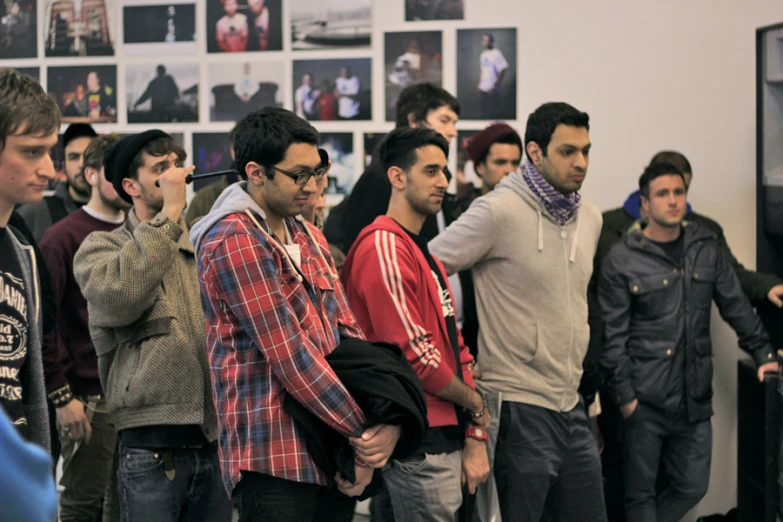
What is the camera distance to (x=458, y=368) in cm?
261

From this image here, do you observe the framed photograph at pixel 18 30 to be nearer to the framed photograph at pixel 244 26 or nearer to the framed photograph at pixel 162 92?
the framed photograph at pixel 162 92

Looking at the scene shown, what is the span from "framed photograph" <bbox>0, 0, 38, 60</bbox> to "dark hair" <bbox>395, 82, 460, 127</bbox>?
219cm

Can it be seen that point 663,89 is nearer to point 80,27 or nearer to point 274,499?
point 80,27

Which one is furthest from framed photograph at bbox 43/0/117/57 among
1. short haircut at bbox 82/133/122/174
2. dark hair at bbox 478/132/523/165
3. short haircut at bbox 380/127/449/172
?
short haircut at bbox 380/127/449/172

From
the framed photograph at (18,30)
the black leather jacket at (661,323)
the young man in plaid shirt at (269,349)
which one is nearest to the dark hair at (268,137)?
the young man in plaid shirt at (269,349)

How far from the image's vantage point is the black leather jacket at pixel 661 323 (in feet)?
11.9

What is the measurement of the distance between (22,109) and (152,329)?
81 centimetres

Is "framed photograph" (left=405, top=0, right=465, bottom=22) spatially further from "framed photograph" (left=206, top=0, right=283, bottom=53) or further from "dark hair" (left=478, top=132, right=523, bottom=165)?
"dark hair" (left=478, top=132, right=523, bottom=165)

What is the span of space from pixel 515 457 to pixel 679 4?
8.03ft

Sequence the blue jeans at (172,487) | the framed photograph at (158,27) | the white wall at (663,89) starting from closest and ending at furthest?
the blue jeans at (172,487)
the white wall at (663,89)
the framed photograph at (158,27)

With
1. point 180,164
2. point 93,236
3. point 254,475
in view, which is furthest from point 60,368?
point 254,475

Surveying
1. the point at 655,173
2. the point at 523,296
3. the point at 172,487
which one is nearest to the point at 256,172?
the point at 172,487

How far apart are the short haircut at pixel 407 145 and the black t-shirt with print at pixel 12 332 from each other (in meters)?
1.18

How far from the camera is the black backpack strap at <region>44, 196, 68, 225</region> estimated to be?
3988 millimetres
